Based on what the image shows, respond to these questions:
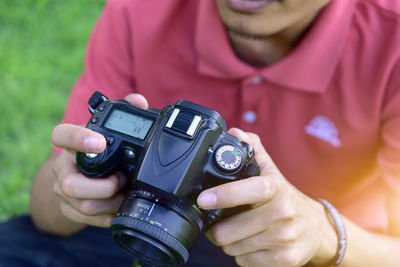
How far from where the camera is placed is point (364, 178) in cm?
116

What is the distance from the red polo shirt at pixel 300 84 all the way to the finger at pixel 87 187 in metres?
0.32

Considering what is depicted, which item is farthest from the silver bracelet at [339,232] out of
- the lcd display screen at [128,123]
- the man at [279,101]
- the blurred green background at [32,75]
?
the blurred green background at [32,75]

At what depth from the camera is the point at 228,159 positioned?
749 millimetres

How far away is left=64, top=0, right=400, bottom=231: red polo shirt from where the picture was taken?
3.31 ft

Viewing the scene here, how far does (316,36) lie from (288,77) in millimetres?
108

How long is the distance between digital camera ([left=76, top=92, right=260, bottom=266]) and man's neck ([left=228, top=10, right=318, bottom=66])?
1.12 feet

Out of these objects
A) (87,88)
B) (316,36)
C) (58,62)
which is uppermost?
(316,36)

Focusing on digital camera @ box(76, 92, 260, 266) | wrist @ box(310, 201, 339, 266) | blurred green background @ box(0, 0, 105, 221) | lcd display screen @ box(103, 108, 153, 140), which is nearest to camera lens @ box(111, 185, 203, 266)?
digital camera @ box(76, 92, 260, 266)

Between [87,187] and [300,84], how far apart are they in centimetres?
52

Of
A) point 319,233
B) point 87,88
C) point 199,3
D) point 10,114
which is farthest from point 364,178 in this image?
point 10,114

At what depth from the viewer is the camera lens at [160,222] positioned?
0.72 metres

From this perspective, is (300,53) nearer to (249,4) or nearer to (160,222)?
(249,4)

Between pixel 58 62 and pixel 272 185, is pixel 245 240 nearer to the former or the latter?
pixel 272 185

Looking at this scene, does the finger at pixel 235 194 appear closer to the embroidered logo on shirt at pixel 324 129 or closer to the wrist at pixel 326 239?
the wrist at pixel 326 239
